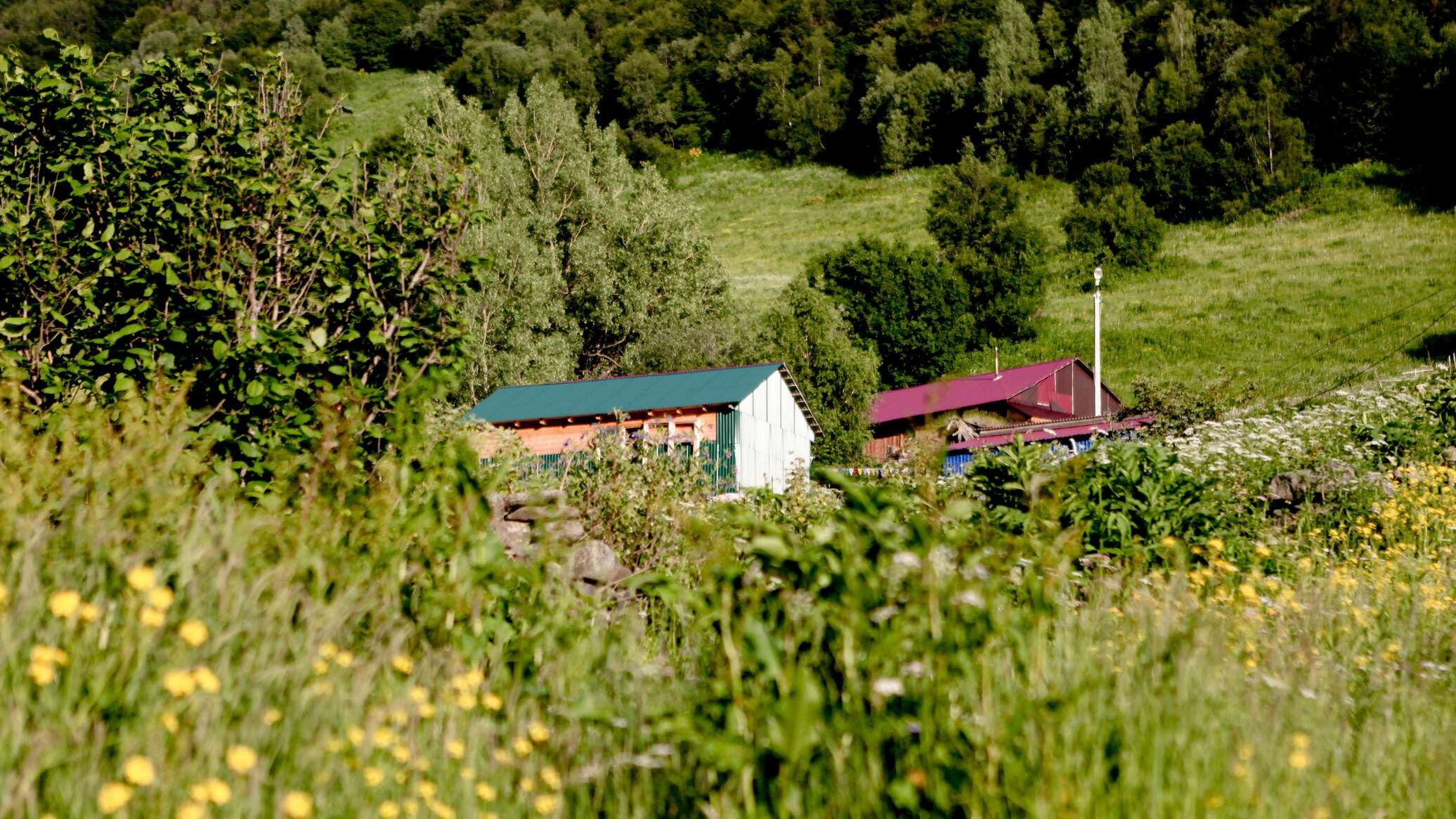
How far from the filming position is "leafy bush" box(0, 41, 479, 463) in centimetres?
562

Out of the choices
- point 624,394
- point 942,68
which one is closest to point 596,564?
point 624,394

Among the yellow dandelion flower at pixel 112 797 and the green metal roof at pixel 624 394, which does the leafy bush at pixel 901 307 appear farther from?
the yellow dandelion flower at pixel 112 797

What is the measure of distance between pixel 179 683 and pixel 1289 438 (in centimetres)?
1269

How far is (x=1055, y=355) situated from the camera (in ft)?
163

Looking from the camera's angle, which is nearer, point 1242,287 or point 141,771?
point 141,771

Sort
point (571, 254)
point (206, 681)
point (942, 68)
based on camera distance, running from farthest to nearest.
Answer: point (942, 68)
point (571, 254)
point (206, 681)

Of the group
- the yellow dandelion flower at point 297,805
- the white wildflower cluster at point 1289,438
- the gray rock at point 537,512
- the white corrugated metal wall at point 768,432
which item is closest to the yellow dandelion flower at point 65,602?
the yellow dandelion flower at point 297,805

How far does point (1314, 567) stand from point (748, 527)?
18.5ft

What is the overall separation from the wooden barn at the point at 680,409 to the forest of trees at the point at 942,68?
28.6 metres

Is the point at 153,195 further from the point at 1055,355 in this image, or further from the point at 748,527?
the point at 1055,355

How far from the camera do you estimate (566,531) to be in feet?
22.5

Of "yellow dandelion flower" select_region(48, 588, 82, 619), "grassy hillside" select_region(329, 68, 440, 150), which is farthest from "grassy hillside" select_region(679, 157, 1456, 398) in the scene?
"yellow dandelion flower" select_region(48, 588, 82, 619)

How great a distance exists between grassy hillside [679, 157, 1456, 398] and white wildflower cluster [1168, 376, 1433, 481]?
58.9 ft

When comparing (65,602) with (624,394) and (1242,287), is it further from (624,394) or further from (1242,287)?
(1242,287)
